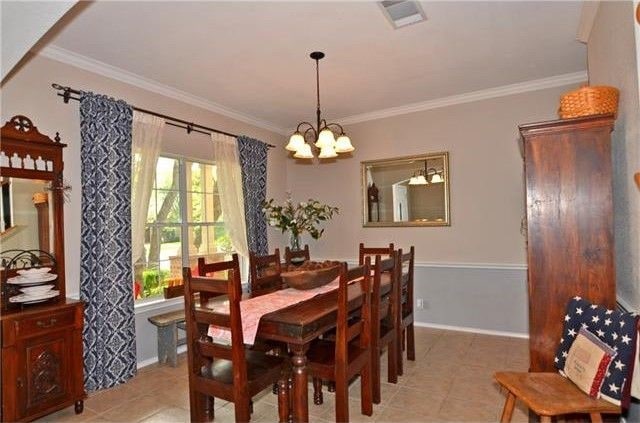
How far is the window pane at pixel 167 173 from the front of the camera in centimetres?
376

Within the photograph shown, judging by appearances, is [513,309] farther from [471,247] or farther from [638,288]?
[638,288]

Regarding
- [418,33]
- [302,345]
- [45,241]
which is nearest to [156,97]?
[45,241]

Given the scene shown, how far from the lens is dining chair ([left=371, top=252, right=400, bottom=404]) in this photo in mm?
2533

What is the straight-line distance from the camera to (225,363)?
88.2 inches

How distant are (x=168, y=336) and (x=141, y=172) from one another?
153 centimetres

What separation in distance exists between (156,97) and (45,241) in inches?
67.0

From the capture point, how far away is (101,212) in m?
2.99

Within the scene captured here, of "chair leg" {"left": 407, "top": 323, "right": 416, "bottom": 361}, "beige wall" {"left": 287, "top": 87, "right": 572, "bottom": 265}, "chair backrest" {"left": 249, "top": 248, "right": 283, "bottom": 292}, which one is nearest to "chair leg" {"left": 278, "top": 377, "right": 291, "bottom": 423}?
"chair backrest" {"left": 249, "top": 248, "right": 283, "bottom": 292}

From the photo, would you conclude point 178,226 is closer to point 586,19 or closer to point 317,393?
point 317,393

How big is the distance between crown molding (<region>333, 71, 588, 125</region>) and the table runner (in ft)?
8.71

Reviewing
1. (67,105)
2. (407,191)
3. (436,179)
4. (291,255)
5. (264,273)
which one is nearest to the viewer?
(67,105)

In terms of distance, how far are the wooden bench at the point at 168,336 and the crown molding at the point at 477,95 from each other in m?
3.21

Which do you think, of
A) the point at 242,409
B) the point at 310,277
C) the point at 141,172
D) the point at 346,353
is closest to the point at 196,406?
the point at 242,409

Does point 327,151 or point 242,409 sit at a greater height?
point 327,151
